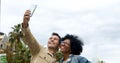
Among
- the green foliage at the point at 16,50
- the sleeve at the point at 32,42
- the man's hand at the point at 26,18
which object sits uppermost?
the man's hand at the point at 26,18

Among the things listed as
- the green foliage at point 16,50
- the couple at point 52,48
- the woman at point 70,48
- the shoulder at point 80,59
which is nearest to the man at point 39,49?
the couple at point 52,48

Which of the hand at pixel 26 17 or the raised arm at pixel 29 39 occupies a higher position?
the hand at pixel 26 17

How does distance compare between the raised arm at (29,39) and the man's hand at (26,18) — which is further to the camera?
the raised arm at (29,39)

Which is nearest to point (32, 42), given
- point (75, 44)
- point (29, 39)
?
point (29, 39)

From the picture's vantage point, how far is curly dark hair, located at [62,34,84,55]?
24.7 ft

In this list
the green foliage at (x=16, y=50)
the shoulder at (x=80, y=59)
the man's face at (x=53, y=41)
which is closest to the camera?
the shoulder at (x=80, y=59)

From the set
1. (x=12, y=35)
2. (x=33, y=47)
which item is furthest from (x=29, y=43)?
(x=12, y=35)

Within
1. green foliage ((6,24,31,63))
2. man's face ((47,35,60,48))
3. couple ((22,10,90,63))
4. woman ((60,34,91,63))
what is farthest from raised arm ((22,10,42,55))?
green foliage ((6,24,31,63))

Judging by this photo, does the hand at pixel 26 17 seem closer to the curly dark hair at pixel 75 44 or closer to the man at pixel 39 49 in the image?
the man at pixel 39 49

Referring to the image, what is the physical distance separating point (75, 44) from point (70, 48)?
128 millimetres

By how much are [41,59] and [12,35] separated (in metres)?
11.8

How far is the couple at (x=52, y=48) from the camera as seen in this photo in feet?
24.2

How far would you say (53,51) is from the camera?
7.78m

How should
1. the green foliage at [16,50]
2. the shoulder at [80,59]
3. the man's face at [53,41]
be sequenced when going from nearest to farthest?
1. the shoulder at [80,59]
2. the man's face at [53,41]
3. the green foliage at [16,50]
